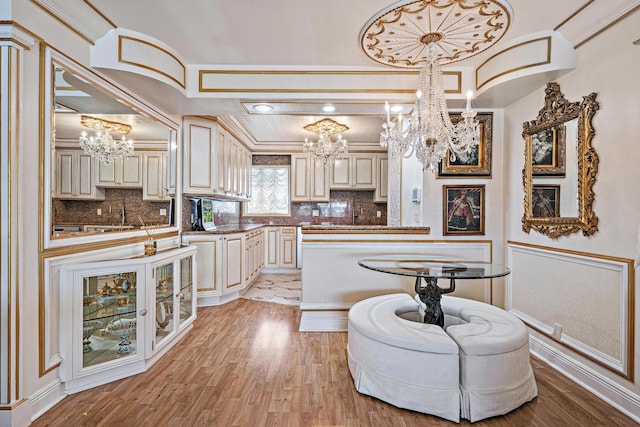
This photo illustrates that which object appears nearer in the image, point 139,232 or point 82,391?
point 82,391

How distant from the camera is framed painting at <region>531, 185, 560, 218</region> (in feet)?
7.73

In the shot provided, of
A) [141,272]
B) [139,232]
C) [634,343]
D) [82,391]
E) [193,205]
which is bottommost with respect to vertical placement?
[82,391]

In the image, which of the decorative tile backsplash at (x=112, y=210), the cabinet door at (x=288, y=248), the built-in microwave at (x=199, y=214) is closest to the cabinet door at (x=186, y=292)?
the decorative tile backsplash at (x=112, y=210)

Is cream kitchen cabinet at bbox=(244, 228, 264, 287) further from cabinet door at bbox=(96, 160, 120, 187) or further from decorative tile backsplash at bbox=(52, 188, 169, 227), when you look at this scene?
cabinet door at bbox=(96, 160, 120, 187)

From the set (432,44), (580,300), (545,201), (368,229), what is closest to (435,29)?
(432,44)

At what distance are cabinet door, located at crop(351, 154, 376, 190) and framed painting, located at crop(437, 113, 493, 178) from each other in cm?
306

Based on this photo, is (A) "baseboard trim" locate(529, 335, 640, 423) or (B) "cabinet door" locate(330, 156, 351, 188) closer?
(A) "baseboard trim" locate(529, 335, 640, 423)

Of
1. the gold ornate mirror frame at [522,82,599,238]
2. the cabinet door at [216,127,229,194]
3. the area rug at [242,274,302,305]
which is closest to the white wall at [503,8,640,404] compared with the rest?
the gold ornate mirror frame at [522,82,599,238]

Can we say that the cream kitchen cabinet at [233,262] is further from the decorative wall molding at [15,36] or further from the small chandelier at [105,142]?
the decorative wall molding at [15,36]

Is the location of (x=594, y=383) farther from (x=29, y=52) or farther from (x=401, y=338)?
(x=29, y=52)

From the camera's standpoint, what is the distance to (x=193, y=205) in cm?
412

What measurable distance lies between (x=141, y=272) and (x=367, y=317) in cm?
173

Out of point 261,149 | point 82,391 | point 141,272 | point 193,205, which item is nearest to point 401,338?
point 141,272

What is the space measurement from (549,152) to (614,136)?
19.9 inches
